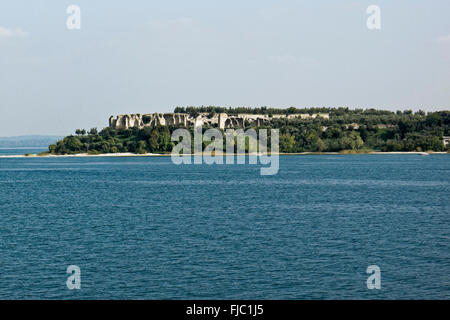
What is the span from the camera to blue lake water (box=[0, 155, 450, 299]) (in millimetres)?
26922

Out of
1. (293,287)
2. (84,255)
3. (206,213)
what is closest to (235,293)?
(293,287)

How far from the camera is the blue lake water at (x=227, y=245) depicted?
26922mm

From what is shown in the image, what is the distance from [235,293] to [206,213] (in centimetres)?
2706

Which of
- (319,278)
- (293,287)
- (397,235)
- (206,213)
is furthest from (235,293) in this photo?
(206,213)

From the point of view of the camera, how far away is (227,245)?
36.6 metres

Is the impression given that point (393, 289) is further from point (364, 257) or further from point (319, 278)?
point (364, 257)

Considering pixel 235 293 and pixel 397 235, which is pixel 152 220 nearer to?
pixel 397 235

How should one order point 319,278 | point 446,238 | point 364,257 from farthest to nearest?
point 446,238
point 364,257
point 319,278

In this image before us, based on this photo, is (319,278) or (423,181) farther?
(423,181)

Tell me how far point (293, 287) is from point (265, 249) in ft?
27.5

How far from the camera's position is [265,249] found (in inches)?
1384
